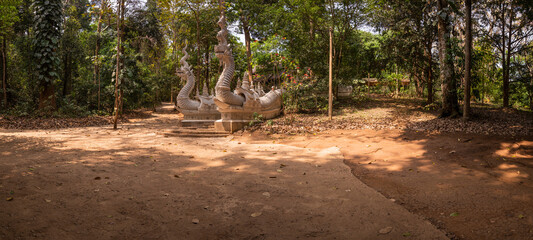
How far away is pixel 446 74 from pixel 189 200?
972 centimetres

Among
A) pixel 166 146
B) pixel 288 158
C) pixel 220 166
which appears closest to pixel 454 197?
pixel 288 158

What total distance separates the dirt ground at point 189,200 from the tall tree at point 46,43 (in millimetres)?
10546

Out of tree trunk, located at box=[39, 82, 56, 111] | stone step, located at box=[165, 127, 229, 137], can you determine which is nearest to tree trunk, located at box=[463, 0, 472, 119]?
stone step, located at box=[165, 127, 229, 137]

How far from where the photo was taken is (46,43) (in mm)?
13695

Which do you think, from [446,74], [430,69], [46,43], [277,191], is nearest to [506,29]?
[430,69]

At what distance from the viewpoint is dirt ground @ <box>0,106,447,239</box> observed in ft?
8.98

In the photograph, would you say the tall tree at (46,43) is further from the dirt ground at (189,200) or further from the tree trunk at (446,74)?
the tree trunk at (446,74)

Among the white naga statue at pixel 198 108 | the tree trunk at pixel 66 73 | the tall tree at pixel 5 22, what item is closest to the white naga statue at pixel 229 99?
the white naga statue at pixel 198 108

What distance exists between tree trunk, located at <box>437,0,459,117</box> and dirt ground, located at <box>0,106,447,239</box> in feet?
20.8

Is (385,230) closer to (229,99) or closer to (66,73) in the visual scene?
(229,99)

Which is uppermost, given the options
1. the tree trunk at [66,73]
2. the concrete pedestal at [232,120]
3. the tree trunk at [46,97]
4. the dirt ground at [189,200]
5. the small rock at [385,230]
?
the tree trunk at [66,73]

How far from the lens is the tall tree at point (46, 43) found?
1376cm

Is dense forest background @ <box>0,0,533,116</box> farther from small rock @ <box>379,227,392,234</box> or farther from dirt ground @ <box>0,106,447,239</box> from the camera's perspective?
small rock @ <box>379,227,392,234</box>

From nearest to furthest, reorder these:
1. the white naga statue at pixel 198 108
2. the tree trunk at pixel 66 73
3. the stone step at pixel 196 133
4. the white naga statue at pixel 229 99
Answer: the stone step at pixel 196 133, the white naga statue at pixel 229 99, the white naga statue at pixel 198 108, the tree trunk at pixel 66 73
